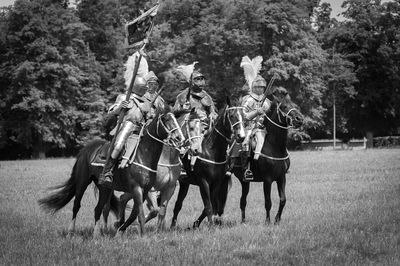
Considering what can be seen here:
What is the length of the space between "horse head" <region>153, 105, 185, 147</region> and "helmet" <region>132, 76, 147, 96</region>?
0.89 metres

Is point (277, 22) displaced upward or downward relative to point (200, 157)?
upward

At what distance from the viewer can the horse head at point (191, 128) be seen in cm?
1333

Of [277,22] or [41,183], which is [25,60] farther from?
[41,183]

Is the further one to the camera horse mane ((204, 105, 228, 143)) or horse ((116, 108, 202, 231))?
horse mane ((204, 105, 228, 143))

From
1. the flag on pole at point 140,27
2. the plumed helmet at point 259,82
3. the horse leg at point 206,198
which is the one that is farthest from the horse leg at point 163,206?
the plumed helmet at point 259,82

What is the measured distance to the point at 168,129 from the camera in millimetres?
12406

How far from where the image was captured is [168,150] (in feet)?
45.2

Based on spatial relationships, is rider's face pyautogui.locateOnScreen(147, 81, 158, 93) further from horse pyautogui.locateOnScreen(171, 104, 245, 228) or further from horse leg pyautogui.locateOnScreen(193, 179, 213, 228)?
horse leg pyautogui.locateOnScreen(193, 179, 213, 228)

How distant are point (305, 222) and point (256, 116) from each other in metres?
2.69

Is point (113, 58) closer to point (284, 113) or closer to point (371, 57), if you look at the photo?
point (371, 57)

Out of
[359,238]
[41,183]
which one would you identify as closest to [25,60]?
[41,183]

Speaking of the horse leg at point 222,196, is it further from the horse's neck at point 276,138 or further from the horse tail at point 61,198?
the horse tail at point 61,198

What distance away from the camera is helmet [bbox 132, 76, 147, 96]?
522 inches

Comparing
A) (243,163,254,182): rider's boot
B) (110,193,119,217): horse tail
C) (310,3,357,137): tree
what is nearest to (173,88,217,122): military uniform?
(243,163,254,182): rider's boot
